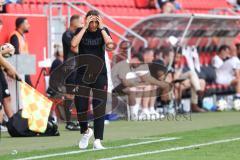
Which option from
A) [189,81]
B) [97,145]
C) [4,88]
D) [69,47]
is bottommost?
[189,81]

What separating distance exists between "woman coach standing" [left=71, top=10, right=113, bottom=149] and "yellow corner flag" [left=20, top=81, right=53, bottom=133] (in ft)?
5.32

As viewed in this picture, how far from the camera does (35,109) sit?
14250 millimetres

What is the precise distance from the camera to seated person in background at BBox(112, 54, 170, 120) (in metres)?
18.4

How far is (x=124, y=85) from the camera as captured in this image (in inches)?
722

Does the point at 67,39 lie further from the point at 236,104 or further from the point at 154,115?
the point at 236,104

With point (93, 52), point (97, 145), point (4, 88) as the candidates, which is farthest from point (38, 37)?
point (97, 145)

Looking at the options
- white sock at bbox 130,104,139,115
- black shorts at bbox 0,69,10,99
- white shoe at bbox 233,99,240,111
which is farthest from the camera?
white shoe at bbox 233,99,240,111

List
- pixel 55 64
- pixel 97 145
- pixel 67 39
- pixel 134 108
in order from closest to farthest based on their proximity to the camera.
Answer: pixel 97 145
pixel 67 39
pixel 55 64
pixel 134 108

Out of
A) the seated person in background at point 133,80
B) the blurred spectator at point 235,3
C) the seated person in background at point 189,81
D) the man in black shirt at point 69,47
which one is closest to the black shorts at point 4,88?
the man in black shirt at point 69,47

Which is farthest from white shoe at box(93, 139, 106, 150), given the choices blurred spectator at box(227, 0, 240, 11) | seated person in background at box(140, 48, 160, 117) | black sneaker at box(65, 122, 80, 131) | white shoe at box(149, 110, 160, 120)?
blurred spectator at box(227, 0, 240, 11)

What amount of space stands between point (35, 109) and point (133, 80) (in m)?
4.65

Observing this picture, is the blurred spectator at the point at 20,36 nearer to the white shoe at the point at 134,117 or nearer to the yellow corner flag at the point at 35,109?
the white shoe at the point at 134,117

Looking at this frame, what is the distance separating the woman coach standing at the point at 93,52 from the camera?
40.2 ft

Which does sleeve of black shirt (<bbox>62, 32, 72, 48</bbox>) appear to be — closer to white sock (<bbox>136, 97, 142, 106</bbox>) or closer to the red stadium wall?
the red stadium wall
